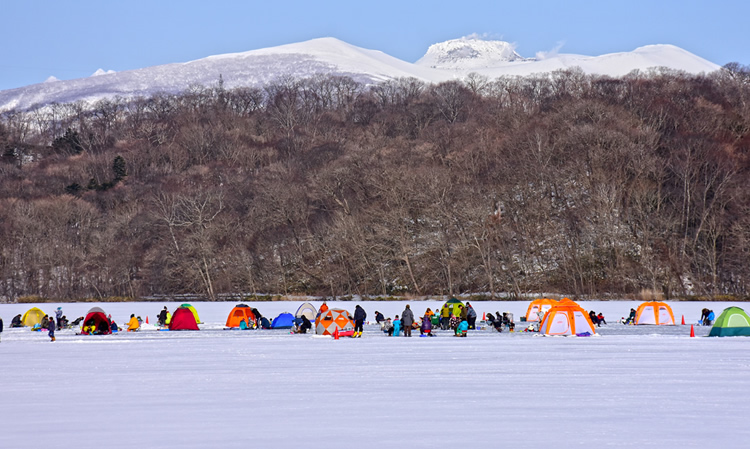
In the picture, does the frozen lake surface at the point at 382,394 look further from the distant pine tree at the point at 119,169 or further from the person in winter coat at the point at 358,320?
the distant pine tree at the point at 119,169

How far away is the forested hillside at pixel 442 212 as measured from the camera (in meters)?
62.0

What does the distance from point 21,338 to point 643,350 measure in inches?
873

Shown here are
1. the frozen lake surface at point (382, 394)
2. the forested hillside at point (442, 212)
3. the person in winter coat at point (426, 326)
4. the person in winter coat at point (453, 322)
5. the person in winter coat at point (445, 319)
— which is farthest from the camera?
the forested hillside at point (442, 212)

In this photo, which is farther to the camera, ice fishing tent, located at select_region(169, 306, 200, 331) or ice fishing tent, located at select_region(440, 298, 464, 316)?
ice fishing tent, located at select_region(440, 298, 464, 316)

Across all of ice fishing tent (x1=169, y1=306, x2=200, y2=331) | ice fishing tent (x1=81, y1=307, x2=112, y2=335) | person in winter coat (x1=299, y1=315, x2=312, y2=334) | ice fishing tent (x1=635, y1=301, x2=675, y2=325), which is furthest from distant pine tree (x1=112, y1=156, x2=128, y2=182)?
ice fishing tent (x1=635, y1=301, x2=675, y2=325)

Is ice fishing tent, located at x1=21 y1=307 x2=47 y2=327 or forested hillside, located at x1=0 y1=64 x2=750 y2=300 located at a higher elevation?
forested hillside, located at x1=0 y1=64 x2=750 y2=300

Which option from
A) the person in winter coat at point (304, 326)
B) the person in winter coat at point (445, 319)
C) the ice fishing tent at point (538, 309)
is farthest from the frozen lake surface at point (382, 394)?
the ice fishing tent at point (538, 309)

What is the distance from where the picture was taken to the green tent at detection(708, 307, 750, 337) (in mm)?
26016

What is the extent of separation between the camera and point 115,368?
60.1 feet

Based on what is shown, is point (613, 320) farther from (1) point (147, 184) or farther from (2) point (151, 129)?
(2) point (151, 129)

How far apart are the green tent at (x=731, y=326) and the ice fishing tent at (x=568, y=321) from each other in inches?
159

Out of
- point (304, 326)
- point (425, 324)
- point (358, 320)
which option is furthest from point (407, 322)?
point (304, 326)

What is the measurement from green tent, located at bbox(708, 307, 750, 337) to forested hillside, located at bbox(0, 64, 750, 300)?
30.2 meters

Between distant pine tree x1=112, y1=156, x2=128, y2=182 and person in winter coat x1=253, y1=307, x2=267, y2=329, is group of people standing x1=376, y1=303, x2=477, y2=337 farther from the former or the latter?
distant pine tree x1=112, y1=156, x2=128, y2=182
